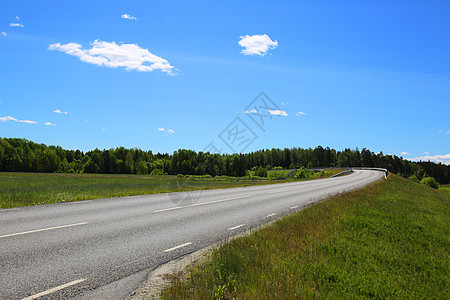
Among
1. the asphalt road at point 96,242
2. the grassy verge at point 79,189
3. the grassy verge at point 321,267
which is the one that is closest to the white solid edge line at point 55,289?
the asphalt road at point 96,242

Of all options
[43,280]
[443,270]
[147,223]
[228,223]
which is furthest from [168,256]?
[443,270]

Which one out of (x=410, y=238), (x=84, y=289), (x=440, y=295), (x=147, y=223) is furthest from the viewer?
(x=147, y=223)

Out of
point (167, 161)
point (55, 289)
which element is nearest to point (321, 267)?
point (55, 289)

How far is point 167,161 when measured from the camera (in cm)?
12875

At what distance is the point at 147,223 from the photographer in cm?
816

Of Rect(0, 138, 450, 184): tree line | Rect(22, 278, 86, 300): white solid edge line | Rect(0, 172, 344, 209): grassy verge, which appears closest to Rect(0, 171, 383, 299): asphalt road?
Rect(22, 278, 86, 300): white solid edge line

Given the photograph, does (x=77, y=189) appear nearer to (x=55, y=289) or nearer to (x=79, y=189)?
(x=79, y=189)

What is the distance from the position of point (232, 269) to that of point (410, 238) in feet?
19.6

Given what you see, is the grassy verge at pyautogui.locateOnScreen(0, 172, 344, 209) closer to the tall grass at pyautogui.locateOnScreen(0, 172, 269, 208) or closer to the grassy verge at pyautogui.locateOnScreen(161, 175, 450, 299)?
the tall grass at pyautogui.locateOnScreen(0, 172, 269, 208)

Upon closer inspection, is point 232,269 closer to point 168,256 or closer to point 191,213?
point 168,256

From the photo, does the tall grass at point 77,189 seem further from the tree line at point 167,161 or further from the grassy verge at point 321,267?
the tree line at point 167,161

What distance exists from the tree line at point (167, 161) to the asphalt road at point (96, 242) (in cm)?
4573

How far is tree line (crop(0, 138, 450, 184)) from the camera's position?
89938 millimetres

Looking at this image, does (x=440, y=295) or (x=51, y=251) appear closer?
(x=440, y=295)
